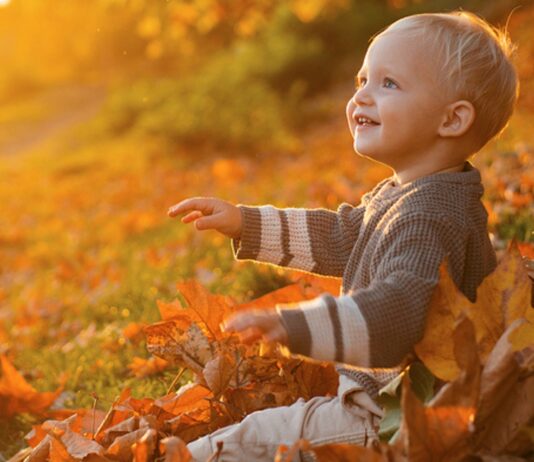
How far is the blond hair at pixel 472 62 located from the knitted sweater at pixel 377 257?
18 centimetres

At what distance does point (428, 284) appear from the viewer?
6.06ft

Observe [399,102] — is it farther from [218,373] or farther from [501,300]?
[218,373]

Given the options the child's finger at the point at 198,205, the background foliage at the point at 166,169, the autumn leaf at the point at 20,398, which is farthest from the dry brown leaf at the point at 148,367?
the child's finger at the point at 198,205

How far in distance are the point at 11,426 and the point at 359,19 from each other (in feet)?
37.8

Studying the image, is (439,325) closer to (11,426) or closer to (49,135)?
(11,426)

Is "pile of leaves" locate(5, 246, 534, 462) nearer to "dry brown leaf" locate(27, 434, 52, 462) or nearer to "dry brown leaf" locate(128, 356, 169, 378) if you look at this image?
"dry brown leaf" locate(27, 434, 52, 462)

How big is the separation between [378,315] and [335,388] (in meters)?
0.70

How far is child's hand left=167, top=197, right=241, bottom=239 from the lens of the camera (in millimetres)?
2424

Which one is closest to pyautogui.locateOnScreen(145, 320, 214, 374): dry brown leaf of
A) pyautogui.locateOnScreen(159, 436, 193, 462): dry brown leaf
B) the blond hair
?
pyautogui.locateOnScreen(159, 436, 193, 462): dry brown leaf

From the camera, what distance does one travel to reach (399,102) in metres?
2.14

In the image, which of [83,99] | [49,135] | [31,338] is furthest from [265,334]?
[83,99]

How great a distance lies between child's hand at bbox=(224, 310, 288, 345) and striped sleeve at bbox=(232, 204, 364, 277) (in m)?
0.75

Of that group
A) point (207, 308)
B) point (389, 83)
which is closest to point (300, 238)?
point (207, 308)

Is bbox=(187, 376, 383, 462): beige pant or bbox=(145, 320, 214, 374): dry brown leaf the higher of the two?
bbox=(145, 320, 214, 374): dry brown leaf
